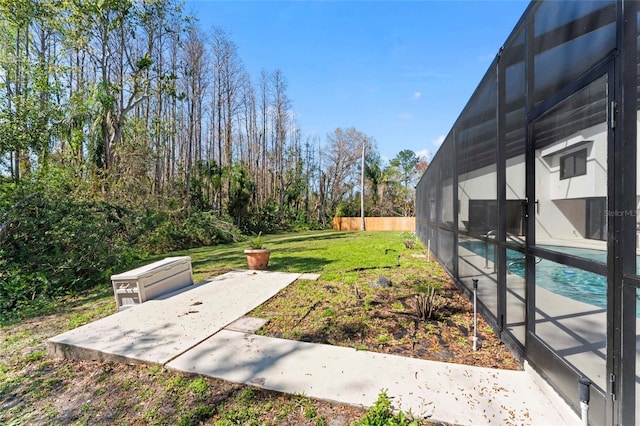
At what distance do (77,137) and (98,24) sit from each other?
13.4 feet

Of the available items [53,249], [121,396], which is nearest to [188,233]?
[53,249]

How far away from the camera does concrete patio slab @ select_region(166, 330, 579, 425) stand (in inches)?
69.1

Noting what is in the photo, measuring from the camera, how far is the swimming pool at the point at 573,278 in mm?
1444

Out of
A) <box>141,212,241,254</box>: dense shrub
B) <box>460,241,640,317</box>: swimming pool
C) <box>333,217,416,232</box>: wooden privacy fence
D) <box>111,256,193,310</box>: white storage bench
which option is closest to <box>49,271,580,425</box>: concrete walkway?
<box>111,256,193,310</box>: white storage bench

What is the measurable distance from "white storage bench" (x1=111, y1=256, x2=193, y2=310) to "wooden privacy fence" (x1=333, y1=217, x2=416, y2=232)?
17.6 m

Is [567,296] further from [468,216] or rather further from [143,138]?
[143,138]

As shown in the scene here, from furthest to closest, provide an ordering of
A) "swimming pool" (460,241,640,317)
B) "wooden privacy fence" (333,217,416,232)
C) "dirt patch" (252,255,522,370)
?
"wooden privacy fence" (333,217,416,232)
"dirt patch" (252,255,522,370)
"swimming pool" (460,241,640,317)

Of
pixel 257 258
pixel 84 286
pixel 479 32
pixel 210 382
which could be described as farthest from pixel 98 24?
pixel 210 382

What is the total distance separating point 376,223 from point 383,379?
19.9 m

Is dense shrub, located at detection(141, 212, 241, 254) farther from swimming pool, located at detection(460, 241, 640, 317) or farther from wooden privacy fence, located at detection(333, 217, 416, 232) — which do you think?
wooden privacy fence, located at detection(333, 217, 416, 232)

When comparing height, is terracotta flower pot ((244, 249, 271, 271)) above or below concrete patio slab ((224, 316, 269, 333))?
above

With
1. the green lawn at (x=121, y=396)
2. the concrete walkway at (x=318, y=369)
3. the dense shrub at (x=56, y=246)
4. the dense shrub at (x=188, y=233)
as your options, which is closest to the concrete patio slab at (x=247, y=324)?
the concrete walkway at (x=318, y=369)

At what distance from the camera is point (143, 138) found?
35.9ft

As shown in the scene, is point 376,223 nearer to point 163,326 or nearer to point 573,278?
point 163,326
